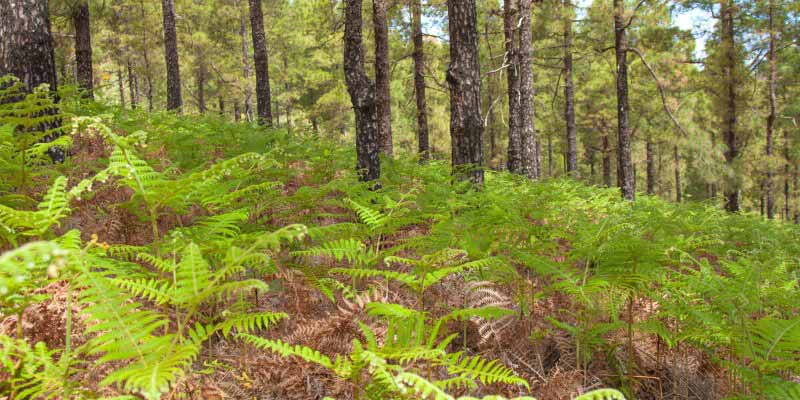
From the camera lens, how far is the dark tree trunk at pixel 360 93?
5.73m

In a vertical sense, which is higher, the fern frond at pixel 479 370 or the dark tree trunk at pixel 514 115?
the dark tree trunk at pixel 514 115

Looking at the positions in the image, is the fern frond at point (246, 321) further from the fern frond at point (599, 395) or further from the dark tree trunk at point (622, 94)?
the dark tree trunk at point (622, 94)

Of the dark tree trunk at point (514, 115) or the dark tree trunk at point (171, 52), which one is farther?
the dark tree trunk at point (171, 52)

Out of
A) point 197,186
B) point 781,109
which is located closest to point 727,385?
point 197,186

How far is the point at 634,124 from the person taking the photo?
27938mm

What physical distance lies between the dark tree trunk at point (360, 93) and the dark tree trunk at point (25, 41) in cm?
333

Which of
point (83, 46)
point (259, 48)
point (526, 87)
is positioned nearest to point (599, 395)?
point (526, 87)

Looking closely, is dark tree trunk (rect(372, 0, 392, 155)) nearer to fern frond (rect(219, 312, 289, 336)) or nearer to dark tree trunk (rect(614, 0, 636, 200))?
dark tree trunk (rect(614, 0, 636, 200))

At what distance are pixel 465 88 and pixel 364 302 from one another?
450 cm

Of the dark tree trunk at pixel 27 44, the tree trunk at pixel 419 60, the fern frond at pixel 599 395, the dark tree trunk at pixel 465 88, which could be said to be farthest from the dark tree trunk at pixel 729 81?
the dark tree trunk at pixel 27 44

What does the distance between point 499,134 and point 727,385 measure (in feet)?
99.6

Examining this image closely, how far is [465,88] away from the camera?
648 centimetres

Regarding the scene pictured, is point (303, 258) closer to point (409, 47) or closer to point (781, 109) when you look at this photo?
point (409, 47)

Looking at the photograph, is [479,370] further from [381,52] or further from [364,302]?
[381,52]
